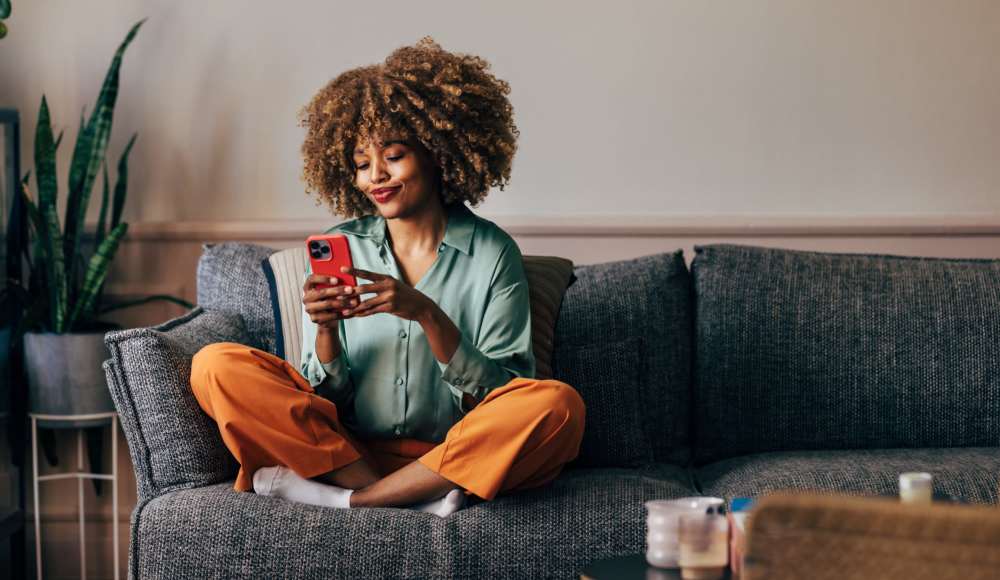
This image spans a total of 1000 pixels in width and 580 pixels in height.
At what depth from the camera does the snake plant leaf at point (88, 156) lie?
2.64 metres

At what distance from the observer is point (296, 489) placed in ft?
6.11

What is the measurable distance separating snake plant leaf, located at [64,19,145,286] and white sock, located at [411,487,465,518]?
4.33 ft

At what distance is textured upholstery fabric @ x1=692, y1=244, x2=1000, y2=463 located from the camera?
89.7 inches

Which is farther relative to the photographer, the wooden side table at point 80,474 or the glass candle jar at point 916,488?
the wooden side table at point 80,474

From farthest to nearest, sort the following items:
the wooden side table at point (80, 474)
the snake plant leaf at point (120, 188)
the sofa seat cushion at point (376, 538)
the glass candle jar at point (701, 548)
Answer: the snake plant leaf at point (120, 188) → the wooden side table at point (80, 474) → the sofa seat cushion at point (376, 538) → the glass candle jar at point (701, 548)

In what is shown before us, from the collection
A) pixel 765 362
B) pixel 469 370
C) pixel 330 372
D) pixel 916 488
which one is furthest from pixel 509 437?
pixel 765 362

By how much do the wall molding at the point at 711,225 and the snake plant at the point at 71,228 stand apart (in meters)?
0.28

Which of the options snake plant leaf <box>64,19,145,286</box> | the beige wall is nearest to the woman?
the beige wall

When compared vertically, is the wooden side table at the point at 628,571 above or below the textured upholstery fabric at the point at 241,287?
below

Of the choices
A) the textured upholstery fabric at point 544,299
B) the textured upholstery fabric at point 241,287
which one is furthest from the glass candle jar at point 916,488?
the textured upholstery fabric at point 241,287

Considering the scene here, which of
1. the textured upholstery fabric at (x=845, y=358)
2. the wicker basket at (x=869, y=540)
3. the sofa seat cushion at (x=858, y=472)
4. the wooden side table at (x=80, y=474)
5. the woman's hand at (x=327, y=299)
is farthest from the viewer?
the wooden side table at (x=80, y=474)

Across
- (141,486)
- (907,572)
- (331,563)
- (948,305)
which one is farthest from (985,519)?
(948,305)

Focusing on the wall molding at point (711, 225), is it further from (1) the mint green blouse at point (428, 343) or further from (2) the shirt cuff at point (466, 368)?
(2) the shirt cuff at point (466, 368)

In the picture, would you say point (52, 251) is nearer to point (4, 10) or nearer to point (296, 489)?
point (4, 10)
